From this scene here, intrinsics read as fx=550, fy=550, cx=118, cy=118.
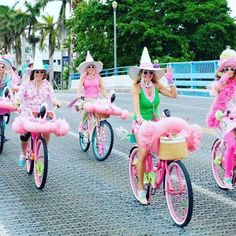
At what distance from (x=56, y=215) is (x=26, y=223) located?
40 centimetres

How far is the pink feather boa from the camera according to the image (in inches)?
273

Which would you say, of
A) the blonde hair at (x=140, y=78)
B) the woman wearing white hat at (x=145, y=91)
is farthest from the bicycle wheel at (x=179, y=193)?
the blonde hair at (x=140, y=78)

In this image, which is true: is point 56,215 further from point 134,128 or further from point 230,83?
point 230,83

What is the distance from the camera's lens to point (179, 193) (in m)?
5.71

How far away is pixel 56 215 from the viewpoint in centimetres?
623

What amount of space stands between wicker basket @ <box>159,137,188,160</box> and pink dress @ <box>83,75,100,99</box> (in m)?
4.80

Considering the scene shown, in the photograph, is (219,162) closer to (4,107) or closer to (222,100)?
(222,100)

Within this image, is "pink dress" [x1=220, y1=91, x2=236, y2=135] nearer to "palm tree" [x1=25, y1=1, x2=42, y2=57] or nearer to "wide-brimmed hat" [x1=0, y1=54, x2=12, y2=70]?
"wide-brimmed hat" [x1=0, y1=54, x2=12, y2=70]

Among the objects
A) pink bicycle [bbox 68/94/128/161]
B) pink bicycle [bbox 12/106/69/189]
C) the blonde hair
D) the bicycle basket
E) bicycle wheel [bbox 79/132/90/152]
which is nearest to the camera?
the blonde hair

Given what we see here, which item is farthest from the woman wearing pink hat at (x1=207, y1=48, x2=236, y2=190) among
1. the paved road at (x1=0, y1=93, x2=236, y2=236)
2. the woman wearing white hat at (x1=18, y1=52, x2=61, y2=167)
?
the woman wearing white hat at (x1=18, y1=52, x2=61, y2=167)

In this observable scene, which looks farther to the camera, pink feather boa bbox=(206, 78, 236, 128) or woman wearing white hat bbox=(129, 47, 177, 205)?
pink feather boa bbox=(206, 78, 236, 128)

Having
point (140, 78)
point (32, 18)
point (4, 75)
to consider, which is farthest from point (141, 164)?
point (32, 18)

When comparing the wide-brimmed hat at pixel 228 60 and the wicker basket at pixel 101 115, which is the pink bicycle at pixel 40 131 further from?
the wide-brimmed hat at pixel 228 60

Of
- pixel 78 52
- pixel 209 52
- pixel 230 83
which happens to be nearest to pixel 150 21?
pixel 209 52
